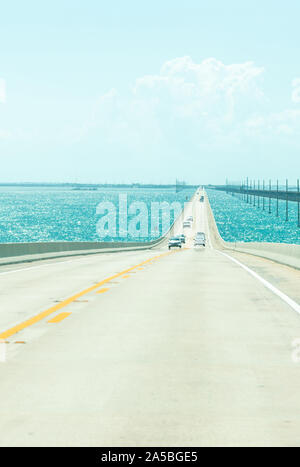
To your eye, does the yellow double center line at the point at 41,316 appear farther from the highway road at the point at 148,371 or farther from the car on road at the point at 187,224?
the car on road at the point at 187,224

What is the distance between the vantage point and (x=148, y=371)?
788cm

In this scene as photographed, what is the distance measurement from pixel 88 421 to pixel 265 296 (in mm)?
10691

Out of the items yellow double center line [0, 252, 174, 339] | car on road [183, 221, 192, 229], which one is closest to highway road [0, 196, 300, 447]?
yellow double center line [0, 252, 174, 339]

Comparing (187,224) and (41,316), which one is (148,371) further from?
(187,224)

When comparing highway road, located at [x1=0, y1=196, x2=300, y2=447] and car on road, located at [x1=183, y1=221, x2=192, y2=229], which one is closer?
highway road, located at [x1=0, y1=196, x2=300, y2=447]

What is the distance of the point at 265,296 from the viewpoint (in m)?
16.1

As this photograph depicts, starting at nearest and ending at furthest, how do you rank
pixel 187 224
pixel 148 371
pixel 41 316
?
1. pixel 148 371
2. pixel 41 316
3. pixel 187 224

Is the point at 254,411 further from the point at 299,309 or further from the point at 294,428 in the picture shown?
the point at 299,309

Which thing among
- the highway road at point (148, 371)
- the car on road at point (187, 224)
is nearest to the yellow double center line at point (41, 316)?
the highway road at point (148, 371)

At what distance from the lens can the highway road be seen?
5629 mm

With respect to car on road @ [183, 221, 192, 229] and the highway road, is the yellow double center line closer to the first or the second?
the highway road

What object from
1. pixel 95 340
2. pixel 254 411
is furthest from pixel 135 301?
pixel 254 411

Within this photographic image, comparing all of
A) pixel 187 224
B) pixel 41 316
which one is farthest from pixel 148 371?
pixel 187 224

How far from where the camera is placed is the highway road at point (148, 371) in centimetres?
563
